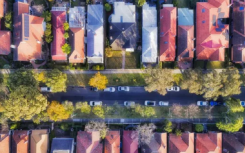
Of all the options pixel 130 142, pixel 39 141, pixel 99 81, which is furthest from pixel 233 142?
pixel 39 141

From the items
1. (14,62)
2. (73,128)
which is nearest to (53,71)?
(14,62)

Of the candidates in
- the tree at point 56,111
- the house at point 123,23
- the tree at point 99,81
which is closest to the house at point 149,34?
the house at point 123,23

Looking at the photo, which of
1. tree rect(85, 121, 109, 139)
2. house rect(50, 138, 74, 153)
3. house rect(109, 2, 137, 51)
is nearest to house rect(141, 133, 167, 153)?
tree rect(85, 121, 109, 139)

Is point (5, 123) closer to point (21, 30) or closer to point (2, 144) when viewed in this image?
point (2, 144)

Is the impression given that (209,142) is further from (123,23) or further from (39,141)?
(39,141)

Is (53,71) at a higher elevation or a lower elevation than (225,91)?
higher

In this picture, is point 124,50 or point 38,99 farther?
point 124,50

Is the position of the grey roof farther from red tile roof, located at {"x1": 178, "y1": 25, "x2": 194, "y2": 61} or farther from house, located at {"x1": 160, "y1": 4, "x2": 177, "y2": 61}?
house, located at {"x1": 160, "y1": 4, "x2": 177, "y2": 61}
